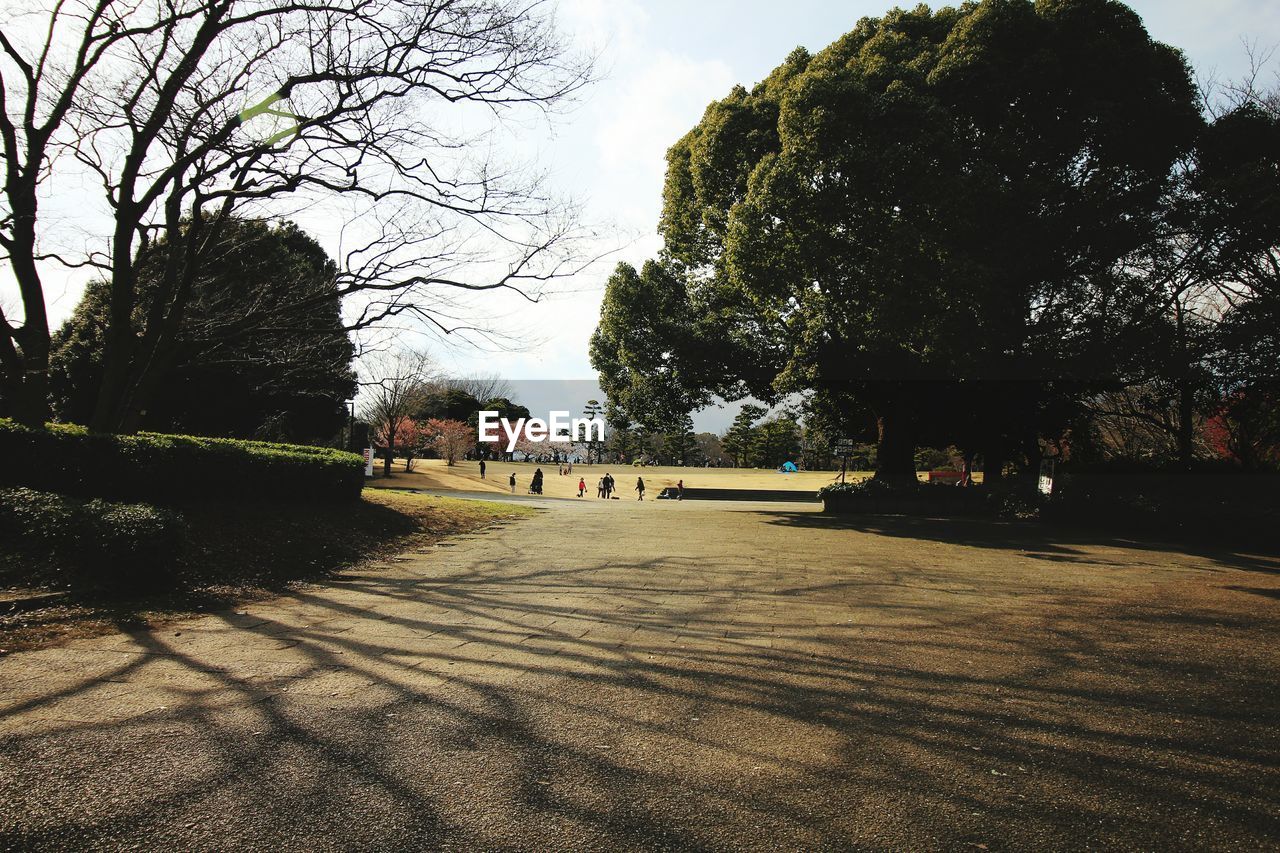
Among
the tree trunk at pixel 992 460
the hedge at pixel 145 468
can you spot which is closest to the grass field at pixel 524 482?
the tree trunk at pixel 992 460

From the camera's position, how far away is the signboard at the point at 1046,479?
48.3 feet

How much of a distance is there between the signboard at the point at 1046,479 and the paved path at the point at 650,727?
8758 millimetres

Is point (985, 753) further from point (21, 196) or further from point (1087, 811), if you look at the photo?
point (21, 196)

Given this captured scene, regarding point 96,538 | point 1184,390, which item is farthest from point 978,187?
point 96,538

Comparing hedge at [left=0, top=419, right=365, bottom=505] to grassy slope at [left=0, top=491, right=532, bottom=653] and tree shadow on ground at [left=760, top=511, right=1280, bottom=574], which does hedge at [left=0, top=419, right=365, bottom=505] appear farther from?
tree shadow on ground at [left=760, top=511, right=1280, bottom=574]

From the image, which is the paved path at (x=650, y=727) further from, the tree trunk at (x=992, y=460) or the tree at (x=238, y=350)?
the tree trunk at (x=992, y=460)

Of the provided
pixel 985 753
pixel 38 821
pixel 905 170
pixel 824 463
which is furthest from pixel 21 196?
pixel 824 463

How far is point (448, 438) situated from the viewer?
183ft

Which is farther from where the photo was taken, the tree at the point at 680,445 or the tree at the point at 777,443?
the tree at the point at 680,445

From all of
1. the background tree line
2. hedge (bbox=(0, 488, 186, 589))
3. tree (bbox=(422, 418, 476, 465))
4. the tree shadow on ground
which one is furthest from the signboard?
tree (bbox=(422, 418, 476, 465))

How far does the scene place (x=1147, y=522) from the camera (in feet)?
43.2

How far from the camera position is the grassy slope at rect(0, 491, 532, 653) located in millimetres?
5059

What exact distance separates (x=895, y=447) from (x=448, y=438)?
4262cm

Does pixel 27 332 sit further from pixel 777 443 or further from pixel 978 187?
pixel 777 443
